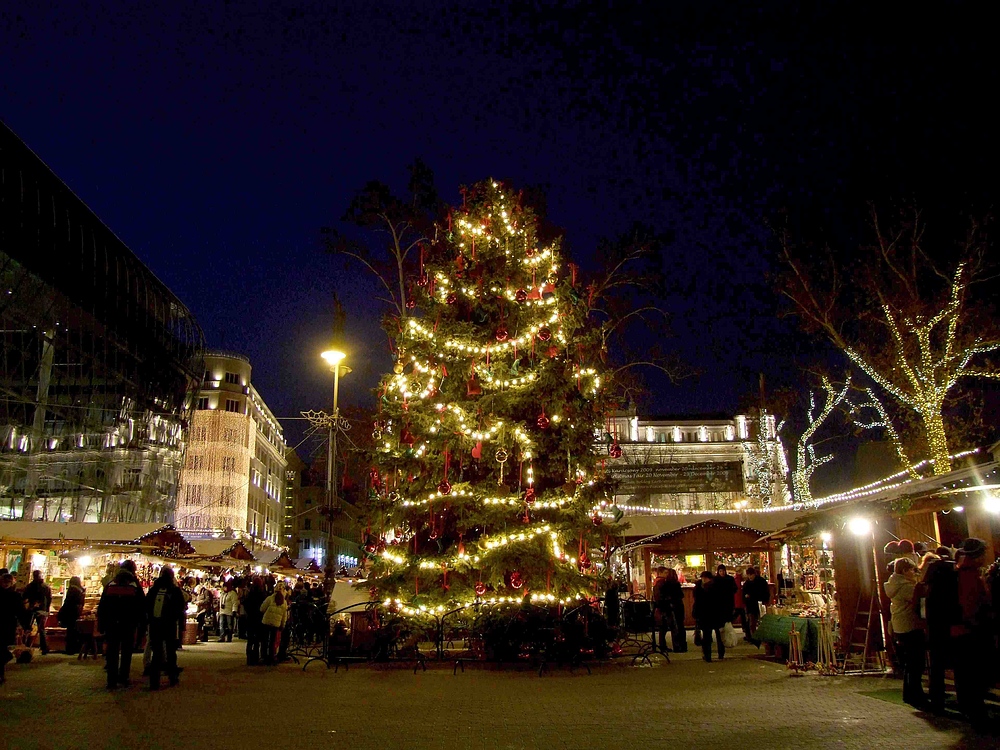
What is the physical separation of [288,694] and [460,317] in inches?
338

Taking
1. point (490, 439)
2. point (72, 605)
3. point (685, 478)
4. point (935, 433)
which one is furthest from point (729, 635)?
point (685, 478)

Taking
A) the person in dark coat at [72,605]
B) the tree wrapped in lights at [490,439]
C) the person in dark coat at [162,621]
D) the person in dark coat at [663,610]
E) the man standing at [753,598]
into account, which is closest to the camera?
the person in dark coat at [162,621]

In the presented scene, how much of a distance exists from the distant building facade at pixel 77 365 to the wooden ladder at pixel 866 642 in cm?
2947

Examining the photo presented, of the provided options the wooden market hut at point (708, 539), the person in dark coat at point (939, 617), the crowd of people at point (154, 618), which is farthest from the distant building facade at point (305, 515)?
the person in dark coat at point (939, 617)

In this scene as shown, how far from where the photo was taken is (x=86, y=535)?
868 inches

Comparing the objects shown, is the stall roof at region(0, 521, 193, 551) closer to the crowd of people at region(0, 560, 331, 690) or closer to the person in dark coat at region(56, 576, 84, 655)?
the crowd of people at region(0, 560, 331, 690)

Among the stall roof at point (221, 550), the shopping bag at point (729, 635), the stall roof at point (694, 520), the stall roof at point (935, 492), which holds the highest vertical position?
the stall roof at point (694, 520)

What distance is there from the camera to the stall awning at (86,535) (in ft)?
69.9

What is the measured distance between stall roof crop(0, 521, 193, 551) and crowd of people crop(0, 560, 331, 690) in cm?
255

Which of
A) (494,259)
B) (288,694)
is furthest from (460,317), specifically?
(288,694)

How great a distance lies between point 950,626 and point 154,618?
10.0 m

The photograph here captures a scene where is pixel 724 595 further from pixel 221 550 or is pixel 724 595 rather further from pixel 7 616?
pixel 221 550

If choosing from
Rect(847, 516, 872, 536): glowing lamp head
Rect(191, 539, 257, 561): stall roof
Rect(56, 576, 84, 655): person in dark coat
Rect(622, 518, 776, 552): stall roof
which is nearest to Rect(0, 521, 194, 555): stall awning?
Rect(191, 539, 257, 561): stall roof

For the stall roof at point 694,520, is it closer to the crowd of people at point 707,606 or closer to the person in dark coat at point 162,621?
the crowd of people at point 707,606
